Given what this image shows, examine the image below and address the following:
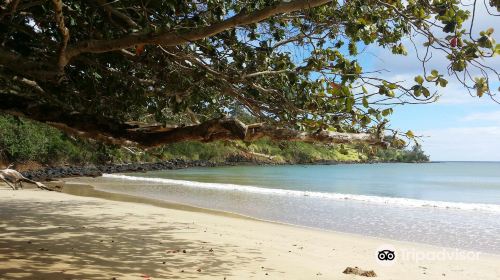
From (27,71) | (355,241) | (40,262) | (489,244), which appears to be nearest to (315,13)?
(27,71)

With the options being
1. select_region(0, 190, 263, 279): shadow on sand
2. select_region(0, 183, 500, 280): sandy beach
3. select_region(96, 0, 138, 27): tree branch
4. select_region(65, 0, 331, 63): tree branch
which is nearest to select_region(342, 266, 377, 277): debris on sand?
select_region(0, 183, 500, 280): sandy beach

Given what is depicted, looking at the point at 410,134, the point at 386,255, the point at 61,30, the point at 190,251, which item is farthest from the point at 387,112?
the point at 386,255

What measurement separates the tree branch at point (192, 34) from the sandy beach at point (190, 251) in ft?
8.86

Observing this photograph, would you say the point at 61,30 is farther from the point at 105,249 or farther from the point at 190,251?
the point at 190,251

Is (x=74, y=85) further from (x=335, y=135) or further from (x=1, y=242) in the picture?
(x=335, y=135)

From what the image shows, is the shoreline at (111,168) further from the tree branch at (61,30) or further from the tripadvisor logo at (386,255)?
the tree branch at (61,30)

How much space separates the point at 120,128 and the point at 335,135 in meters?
2.60

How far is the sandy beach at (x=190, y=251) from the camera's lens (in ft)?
Result: 20.7

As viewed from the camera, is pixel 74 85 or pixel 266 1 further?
pixel 74 85

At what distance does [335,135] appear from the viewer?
5207mm

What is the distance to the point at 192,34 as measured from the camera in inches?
171

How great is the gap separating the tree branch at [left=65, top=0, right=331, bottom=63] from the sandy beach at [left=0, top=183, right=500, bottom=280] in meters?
2.70

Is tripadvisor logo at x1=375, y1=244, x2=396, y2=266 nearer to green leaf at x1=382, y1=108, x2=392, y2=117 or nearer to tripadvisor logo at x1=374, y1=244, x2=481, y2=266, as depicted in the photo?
tripadvisor logo at x1=374, y1=244, x2=481, y2=266

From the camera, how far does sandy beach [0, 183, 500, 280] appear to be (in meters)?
6.30
